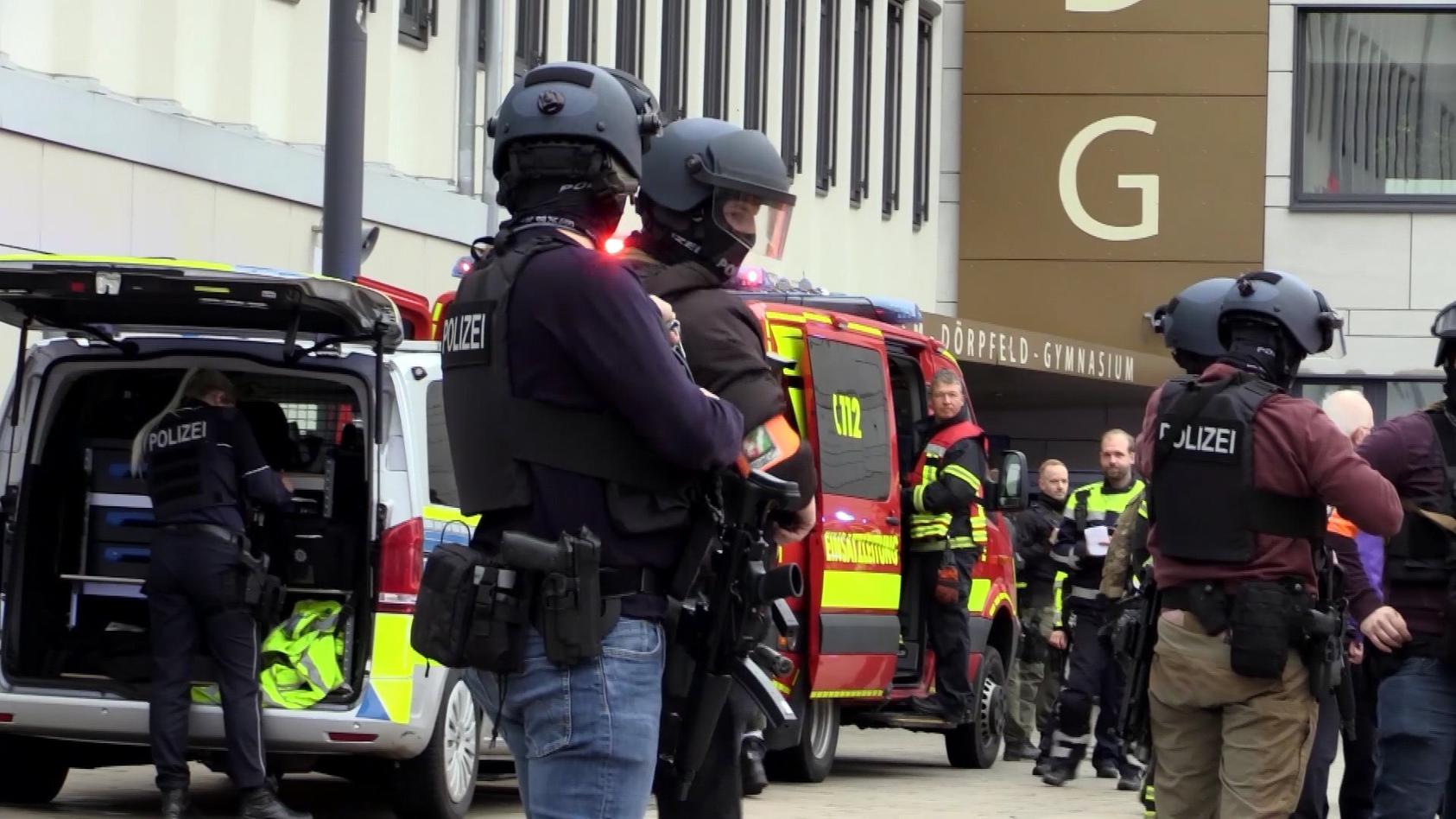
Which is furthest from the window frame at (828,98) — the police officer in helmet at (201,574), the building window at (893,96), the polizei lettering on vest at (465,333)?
the polizei lettering on vest at (465,333)

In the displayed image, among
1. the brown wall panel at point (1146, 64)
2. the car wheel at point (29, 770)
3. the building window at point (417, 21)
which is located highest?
the brown wall panel at point (1146, 64)

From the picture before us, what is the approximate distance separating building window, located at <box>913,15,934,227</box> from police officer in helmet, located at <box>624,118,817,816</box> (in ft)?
79.4

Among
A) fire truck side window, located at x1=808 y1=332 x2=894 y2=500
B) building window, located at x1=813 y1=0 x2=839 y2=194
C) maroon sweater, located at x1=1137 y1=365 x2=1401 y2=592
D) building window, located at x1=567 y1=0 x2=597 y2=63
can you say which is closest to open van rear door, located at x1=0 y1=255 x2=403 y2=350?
fire truck side window, located at x1=808 y1=332 x2=894 y2=500

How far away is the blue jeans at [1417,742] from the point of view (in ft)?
23.9

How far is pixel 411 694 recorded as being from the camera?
9.45 meters

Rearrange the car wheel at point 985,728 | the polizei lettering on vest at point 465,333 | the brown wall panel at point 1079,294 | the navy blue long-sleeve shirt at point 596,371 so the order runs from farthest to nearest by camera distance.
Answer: the brown wall panel at point 1079,294
the car wheel at point 985,728
the polizei lettering on vest at point 465,333
the navy blue long-sleeve shirt at point 596,371

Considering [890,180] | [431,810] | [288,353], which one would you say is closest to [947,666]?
[431,810]

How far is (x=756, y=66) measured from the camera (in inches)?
955

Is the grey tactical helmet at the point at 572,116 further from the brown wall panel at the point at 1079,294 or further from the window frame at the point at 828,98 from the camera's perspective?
the brown wall panel at the point at 1079,294

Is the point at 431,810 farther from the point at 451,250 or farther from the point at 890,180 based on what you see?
the point at 890,180

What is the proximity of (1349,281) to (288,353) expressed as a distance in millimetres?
21889

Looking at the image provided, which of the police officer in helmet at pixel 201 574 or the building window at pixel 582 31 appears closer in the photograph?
the police officer in helmet at pixel 201 574

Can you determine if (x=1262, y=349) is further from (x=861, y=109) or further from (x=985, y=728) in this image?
(x=861, y=109)

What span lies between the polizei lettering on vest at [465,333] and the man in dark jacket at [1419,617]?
12.2ft
